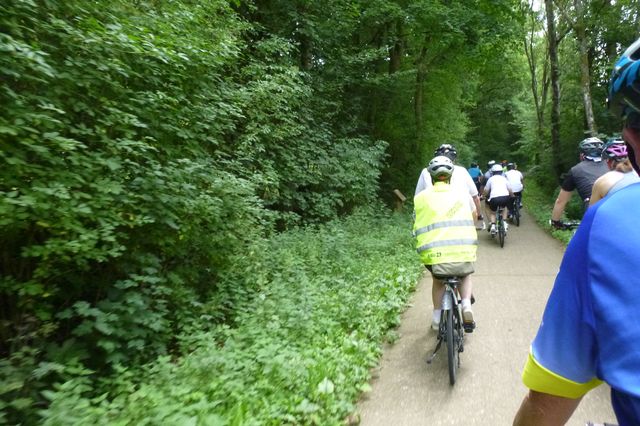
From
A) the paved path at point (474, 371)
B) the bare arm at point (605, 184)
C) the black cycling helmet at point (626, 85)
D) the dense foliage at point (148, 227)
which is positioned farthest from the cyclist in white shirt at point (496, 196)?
the black cycling helmet at point (626, 85)

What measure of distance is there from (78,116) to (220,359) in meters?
2.76

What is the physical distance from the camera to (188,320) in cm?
470

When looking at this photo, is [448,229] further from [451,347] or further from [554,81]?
[554,81]

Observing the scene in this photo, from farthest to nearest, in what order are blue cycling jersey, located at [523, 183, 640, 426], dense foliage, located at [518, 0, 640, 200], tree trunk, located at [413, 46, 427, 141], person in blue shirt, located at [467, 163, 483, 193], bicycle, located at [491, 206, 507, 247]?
tree trunk, located at [413, 46, 427, 141] < person in blue shirt, located at [467, 163, 483, 193] < dense foliage, located at [518, 0, 640, 200] < bicycle, located at [491, 206, 507, 247] < blue cycling jersey, located at [523, 183, 640, 426]

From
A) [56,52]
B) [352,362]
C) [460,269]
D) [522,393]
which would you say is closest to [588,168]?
[460,269]

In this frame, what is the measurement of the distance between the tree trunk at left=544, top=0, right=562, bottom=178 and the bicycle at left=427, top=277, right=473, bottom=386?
15785 mm

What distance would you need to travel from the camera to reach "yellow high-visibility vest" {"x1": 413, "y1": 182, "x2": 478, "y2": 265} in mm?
4070

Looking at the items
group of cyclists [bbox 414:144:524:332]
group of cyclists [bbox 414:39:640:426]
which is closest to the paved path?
group of cyclists [bbox 414:144:524:332]

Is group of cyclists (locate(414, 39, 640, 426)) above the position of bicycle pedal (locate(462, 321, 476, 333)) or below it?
above

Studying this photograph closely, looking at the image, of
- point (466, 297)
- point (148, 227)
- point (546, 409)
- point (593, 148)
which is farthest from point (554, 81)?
point (546, 409)

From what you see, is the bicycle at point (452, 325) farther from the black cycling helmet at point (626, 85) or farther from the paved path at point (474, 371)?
the black cycling helmet at point (626, 85)

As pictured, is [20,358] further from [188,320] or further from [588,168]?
[588,168]

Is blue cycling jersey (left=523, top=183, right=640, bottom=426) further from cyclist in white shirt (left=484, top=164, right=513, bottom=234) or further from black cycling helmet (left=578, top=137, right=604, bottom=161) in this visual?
cyclist in white shirt (left=484, top=164, right=513, bottom=234)

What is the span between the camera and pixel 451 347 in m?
3.84
